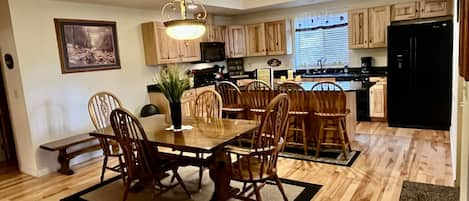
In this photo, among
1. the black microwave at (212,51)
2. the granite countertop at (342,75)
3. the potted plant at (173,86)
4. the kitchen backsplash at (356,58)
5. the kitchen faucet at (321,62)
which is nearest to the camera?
the potted plant at (173,86)

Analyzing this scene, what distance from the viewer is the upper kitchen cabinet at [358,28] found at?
18.9 ft

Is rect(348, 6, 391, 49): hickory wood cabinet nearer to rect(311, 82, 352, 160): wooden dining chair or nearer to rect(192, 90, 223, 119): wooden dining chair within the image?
rect(311, 82, 352, 160): wooden dining chair

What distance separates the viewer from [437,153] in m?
3.95

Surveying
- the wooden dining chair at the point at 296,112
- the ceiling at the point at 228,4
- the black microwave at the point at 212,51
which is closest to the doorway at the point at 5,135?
the ceiling at the point at 228,4

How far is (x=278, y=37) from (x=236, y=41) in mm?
916

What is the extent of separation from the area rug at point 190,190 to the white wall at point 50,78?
3.89ft

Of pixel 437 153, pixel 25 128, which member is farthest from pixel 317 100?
pixel 25 128

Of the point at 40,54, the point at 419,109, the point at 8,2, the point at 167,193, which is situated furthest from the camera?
the point at 419,109

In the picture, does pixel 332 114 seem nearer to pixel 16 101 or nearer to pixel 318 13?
pixel 318 13

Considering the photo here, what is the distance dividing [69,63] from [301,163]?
3328 mm

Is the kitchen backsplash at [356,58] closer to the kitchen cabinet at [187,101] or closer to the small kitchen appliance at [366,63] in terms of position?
the small kitchen appliance at [366,63]

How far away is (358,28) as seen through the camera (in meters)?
5.84

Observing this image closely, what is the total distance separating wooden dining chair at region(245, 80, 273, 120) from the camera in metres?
4.31

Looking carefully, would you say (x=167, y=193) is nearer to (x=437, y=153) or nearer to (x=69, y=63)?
(x=69, y=63)
